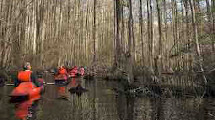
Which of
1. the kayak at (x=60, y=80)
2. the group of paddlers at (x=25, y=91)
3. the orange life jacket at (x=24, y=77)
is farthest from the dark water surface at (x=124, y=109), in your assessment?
the kayak at (x=60, y=80)

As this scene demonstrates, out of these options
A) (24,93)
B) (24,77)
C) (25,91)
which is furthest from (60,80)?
(24,93)

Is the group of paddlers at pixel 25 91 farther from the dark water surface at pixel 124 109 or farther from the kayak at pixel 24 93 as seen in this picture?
the dark water surface at pixel 124 109

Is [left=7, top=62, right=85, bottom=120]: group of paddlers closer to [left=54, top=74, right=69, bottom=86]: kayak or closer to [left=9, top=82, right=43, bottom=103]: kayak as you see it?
[left=9, top=82, right=43, bottom=103]: kayak

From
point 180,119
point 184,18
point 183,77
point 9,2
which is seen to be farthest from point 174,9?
point 180,119

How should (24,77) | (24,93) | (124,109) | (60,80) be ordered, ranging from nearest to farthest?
(124,109)
(24,93)
(24,77)
(60,80)

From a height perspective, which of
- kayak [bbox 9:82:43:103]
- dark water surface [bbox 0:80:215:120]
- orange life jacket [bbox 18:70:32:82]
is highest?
orange life jacket [bbox 18:70:32:82]

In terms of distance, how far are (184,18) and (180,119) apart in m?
10.4

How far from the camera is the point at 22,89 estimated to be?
8.54 m

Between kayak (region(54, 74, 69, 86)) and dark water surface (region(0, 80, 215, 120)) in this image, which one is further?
kayak (region(54, 74, 69, 86))

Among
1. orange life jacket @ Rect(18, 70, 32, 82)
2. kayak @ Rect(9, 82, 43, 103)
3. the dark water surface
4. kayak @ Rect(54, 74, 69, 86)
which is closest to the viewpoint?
the dark water surface

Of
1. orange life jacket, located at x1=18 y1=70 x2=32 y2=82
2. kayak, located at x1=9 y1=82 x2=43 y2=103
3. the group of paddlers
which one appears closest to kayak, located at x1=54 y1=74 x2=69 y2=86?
the group of paddlers

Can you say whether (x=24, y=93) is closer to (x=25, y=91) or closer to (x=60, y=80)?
(x=25, y=91)

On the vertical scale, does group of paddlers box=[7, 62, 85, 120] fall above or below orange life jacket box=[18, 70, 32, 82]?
below

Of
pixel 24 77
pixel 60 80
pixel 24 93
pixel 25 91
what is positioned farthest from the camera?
pixel 60 80
